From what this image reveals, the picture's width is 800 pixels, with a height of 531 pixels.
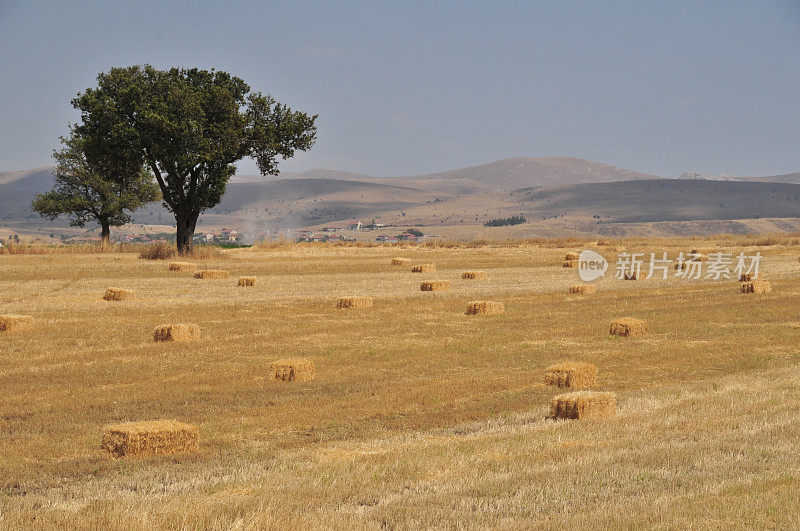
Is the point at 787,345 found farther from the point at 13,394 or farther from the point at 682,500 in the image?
the point at 13,394

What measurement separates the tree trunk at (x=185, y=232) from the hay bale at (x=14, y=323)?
30.9m

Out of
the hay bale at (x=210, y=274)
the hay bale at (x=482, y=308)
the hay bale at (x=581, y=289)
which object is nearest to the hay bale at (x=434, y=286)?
the hay bale at (x=581, y=289)

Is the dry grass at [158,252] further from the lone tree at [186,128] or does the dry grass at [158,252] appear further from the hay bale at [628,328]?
the hay bale at [628,328]

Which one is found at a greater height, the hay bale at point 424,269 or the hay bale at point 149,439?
the hay bale at point 424,269

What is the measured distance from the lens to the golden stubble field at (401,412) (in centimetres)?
878

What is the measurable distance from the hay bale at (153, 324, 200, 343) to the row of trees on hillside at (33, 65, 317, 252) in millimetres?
28529

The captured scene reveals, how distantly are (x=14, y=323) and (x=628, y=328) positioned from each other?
1786cm

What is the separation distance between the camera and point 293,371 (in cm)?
1783

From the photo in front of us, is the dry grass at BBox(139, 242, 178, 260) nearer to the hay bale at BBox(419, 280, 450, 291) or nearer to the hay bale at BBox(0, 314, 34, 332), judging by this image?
the hay bale at BBox(419, 280, 450, 291)

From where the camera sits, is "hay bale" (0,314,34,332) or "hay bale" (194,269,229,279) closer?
"hay bale" (0,314,34,332)

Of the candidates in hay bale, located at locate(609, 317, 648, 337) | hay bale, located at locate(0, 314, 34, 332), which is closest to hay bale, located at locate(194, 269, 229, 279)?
hay bale, located at locate(0, 314, 34, 332)

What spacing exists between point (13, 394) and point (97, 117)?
3769cm

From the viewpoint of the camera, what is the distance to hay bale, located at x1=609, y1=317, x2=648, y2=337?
79.6 feet

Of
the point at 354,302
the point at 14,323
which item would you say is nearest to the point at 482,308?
the point at 354,302
